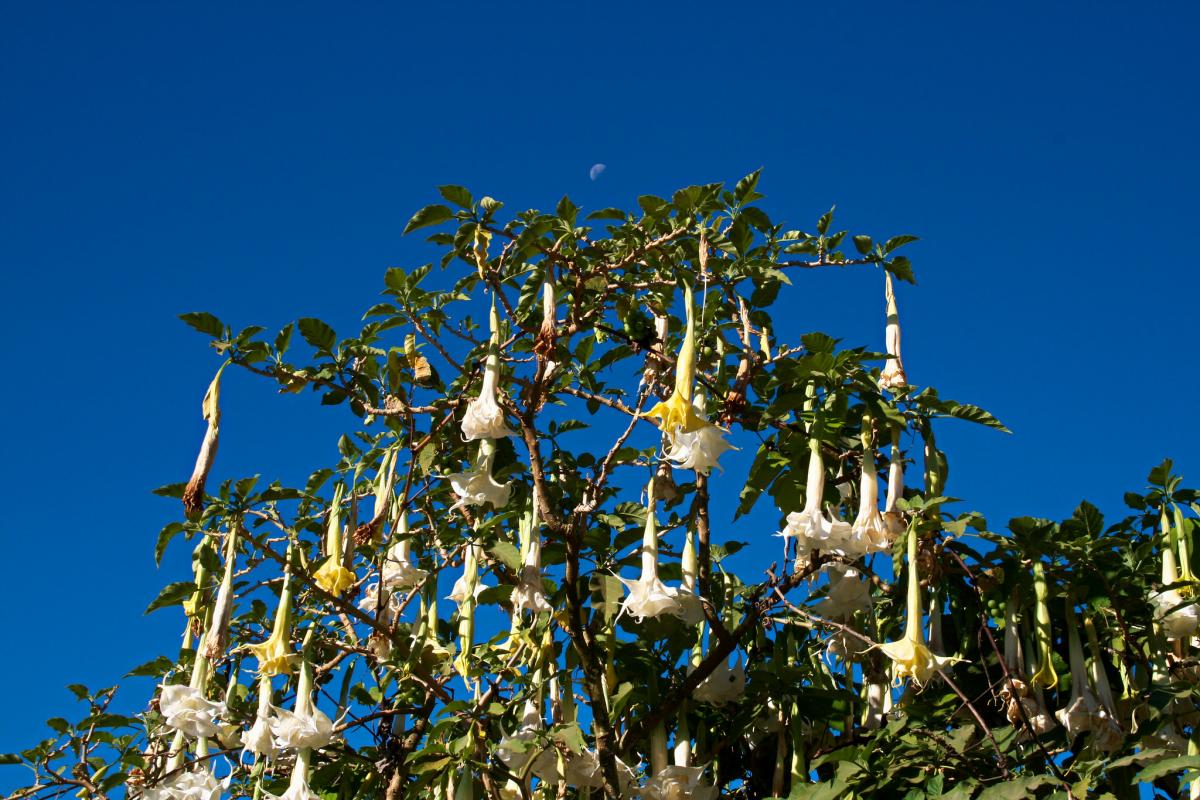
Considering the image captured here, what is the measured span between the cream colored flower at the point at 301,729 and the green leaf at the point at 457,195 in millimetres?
1499

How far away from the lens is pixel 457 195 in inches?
144

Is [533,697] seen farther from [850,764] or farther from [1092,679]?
[1092,679]

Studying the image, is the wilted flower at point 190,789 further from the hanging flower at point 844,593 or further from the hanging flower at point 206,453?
the hanging flower at point 844,593

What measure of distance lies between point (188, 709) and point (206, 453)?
66 centimetres

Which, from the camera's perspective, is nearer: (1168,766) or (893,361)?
(1168,766)

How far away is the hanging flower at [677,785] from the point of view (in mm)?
3463

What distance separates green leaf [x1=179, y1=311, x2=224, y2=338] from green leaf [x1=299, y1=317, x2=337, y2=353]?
0.92ft

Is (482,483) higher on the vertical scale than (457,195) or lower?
lower

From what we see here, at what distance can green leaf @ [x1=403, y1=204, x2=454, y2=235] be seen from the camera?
3.64m

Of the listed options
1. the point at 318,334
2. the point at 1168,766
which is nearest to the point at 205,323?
the point at 318,334

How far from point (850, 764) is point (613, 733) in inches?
30.5

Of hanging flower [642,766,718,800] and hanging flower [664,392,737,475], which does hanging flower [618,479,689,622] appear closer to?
hanging flower [664,392,737,475]

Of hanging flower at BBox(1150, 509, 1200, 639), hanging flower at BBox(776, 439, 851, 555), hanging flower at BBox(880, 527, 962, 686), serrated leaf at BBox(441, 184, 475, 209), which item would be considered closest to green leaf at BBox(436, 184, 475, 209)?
serrated leaf at BBox(441, 184, 475, 209)

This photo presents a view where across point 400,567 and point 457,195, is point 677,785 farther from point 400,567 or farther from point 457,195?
point 457,195
